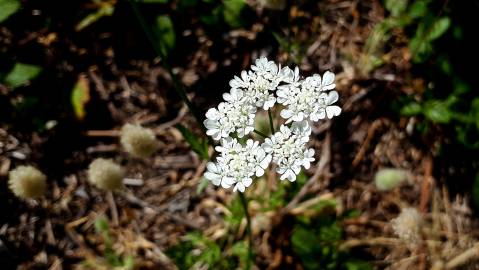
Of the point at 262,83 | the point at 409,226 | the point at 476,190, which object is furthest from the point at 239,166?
the point at 476,190

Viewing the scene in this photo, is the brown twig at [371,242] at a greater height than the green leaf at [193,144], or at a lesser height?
lesser

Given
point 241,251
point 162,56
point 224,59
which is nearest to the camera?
point 162,56

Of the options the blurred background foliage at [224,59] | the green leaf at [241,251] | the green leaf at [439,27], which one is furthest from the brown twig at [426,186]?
the green leaf at [241,251]

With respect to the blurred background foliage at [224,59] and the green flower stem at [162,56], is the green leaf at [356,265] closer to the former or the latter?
the blurred background foliage at [224,59]

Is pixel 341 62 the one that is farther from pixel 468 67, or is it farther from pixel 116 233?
pixel 116 233

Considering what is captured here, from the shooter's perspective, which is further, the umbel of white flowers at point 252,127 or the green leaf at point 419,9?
the green leaf at point 419,9

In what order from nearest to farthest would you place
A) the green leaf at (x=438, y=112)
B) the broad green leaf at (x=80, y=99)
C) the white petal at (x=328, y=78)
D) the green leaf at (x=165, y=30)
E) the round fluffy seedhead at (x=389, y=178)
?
the white petal at (x=328, y=78) → the green leaf at (x=438, y=112) → the round fluffy seedhead at (x=389, y=178) → the green leaf at (x=165, y=30) → the broad green leaf at (x=80, y=99)

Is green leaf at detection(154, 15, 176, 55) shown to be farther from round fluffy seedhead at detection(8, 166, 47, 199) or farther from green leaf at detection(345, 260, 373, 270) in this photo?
green leaf at detection(345, 260, 373, 270)

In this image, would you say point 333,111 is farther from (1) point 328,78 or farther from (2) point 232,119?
(2) point 232,119
